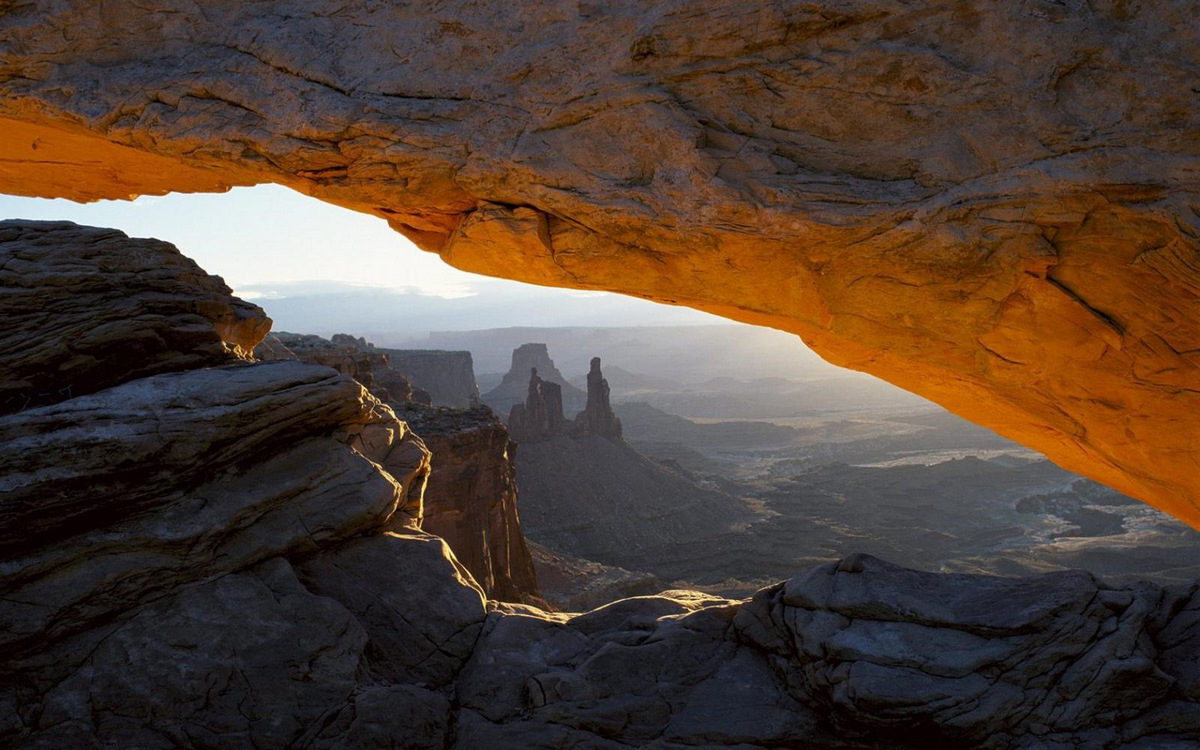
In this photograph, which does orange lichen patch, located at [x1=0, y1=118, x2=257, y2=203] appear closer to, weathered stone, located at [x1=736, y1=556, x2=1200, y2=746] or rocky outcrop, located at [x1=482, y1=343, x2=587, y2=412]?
weathered stone, located at [x1=736, y1=556, x2=1200, y2=746]

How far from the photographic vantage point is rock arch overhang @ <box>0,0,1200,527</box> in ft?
32.7

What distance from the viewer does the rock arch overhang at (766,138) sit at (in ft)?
32.7

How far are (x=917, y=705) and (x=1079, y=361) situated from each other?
633 cm

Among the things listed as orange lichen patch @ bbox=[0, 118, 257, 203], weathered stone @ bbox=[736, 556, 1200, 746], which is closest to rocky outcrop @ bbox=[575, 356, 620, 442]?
orange lichen patch @ bbox=[0, 118, 257, 203]

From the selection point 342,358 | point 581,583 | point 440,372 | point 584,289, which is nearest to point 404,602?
point 584,289

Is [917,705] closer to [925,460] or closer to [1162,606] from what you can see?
[1162,606]

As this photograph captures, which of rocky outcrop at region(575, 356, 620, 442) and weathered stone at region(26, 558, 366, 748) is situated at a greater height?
weathered stone at region(26, 558, 366, 748)

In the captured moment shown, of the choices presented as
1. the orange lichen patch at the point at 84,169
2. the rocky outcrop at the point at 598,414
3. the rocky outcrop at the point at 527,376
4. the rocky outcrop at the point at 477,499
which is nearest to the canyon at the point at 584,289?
the orange lichen patch at the point at 84,169

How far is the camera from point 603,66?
10906 millimetres

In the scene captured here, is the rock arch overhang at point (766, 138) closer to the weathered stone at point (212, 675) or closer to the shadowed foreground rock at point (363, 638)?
the shadowed foreground rock at point (363, 638)

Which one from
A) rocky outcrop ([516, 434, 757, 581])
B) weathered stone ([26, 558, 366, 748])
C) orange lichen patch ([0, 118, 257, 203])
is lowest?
rocky outcrop ([516, 434, 757, 581])

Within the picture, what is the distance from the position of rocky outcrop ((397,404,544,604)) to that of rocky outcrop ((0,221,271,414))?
22.0 metres

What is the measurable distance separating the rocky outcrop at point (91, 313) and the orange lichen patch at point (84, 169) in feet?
6.94

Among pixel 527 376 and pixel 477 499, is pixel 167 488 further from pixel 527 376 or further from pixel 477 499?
pixel 527 376
